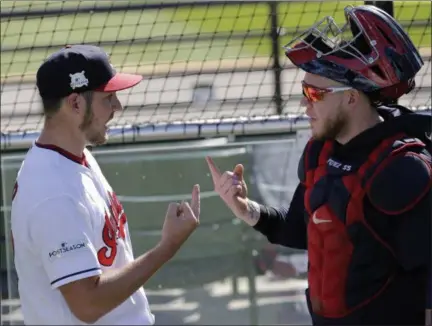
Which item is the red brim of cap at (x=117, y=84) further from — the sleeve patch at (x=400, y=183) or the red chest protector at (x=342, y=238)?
the sleeve patch at (x=400, y=183)

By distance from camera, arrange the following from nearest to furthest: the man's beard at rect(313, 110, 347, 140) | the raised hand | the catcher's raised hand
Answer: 1. the raised hand
2. the man's beard at rect(313, 110, 347, 140)
3. the catcher's raised hand

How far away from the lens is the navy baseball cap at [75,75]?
2.99m

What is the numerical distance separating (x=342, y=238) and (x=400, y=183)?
29 centimetres

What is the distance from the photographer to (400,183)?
2857 mm

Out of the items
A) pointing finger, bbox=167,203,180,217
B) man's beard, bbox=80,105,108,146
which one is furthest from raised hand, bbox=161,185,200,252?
man's beard, bbox=80,105,108,146

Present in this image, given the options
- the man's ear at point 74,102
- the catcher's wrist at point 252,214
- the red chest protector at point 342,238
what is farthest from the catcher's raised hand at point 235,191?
the man's ear at point 74,102

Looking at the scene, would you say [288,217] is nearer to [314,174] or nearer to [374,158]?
[314,174]

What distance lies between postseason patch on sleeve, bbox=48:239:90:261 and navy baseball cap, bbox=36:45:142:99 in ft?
1.70

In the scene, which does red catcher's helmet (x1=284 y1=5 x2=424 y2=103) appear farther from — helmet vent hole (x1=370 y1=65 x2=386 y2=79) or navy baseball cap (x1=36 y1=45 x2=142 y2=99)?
navy baseball cap (x1=36 y1=45 x2=142 y2=99)

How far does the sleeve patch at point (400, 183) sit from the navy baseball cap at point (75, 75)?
0.89 meters

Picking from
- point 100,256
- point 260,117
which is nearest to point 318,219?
point 100,256

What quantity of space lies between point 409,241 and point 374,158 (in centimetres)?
29

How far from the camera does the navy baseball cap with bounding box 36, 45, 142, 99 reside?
299cm

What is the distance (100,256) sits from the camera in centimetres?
293
